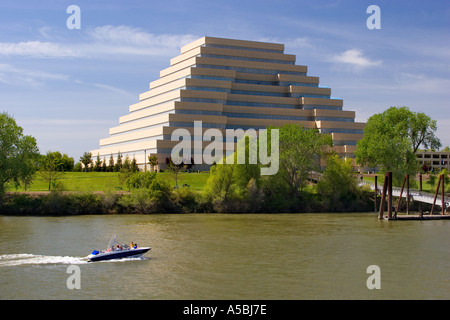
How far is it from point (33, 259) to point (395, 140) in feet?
312

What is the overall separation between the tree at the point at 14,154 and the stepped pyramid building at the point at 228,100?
178 ft

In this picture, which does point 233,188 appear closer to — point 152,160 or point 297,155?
point 297,155

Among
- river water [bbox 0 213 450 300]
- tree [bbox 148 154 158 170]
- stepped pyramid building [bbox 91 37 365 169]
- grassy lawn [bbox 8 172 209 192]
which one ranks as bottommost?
river water [bbox 0 213 450 300]

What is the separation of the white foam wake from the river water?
0.26ft

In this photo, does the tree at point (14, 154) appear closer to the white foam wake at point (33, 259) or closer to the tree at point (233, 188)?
the tree at point (233, 188)

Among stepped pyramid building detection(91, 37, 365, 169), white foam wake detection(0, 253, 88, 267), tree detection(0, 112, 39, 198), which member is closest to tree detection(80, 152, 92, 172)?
stepped pyramid building detection(91, 37, 365, 169)

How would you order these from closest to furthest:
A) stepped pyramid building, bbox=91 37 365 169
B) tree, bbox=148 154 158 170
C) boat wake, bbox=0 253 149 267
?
boat wake, bbox=0 253 149 267 < tree, bbox=148 154 158 170 < stepped pyramid building, bbox=91 37 365 169

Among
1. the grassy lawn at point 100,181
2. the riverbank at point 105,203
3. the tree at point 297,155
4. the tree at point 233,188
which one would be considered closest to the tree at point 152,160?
the grassy lawn at point 100,181

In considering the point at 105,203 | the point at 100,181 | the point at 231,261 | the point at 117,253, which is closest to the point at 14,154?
the point at 105,203

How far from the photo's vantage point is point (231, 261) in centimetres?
4434

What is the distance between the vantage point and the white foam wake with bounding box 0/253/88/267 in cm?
4316

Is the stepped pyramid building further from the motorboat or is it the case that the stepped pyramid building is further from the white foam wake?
the motorboat
